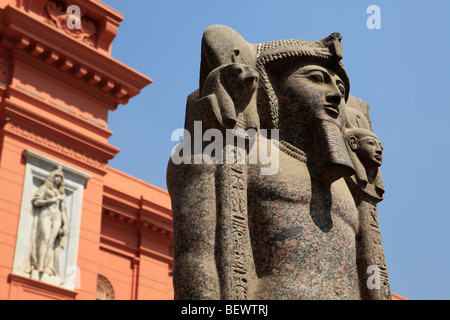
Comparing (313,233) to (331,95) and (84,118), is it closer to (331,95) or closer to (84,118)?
(331,95)

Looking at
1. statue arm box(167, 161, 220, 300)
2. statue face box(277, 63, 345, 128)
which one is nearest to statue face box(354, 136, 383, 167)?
statue face box(277, 63, 345, 128)

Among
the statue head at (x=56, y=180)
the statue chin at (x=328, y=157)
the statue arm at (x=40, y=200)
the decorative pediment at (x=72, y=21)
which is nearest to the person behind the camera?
the statue chin at (x=328, y=157)

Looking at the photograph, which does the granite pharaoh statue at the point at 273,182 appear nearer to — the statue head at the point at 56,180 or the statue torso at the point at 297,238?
the statue torso at the point at 297,238

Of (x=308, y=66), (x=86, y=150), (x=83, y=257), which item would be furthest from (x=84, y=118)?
(x=308, y=66)

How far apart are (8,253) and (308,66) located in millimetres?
10063

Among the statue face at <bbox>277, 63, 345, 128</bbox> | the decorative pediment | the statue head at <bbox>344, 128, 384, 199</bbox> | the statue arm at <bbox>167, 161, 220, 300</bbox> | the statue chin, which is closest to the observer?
the statue arm at <bbox>167, 161, 220, 300</bbox>

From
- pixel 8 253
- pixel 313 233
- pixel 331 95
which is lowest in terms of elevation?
pixel 313 233

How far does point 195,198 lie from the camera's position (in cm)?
333

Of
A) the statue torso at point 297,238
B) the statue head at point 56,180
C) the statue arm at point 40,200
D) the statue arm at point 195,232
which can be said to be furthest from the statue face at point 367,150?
the statue head at point 56,180

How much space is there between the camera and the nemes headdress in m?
3.70

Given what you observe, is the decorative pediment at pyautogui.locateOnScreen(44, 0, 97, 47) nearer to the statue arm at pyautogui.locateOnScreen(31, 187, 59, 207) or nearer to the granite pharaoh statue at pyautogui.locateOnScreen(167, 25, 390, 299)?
the statue arm at pyautogui.locateOnScreen(31, 187, 59, 207)

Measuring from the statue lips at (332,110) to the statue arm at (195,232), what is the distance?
73cm

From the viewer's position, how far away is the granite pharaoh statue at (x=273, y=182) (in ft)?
10.5
